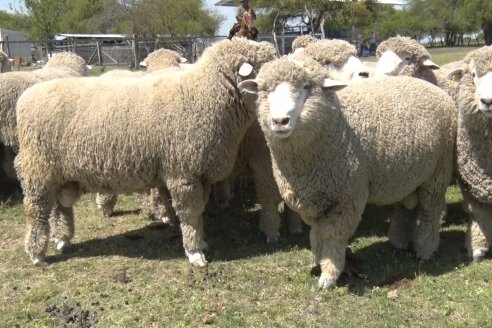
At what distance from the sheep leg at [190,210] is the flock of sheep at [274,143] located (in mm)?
14

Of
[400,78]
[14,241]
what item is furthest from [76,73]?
[400,78]

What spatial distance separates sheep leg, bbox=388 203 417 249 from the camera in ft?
18.8

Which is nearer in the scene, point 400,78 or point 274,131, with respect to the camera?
point 274,131

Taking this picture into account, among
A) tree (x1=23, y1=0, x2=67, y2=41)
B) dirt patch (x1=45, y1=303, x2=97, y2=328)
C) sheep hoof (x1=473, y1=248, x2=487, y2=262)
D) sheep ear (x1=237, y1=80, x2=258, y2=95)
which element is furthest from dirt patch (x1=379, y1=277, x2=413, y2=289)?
tree (x1=23, y1=0, x2=67, y2=41)

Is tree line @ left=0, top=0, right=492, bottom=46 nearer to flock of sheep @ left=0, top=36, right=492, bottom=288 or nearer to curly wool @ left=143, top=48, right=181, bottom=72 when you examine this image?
curly wool @ left=143, top=48, right=181, bottom=72

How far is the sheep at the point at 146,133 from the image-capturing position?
536cm

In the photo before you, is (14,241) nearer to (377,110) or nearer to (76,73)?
(76,73)

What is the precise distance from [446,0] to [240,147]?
1647 inches

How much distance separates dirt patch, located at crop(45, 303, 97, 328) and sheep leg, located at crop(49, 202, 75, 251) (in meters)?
1.51

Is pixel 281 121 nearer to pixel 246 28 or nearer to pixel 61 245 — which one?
pixel 61 245

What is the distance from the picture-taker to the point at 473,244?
5250 millimetres

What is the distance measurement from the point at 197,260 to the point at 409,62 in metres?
3.73

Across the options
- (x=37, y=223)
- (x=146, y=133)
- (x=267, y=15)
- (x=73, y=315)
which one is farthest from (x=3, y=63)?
(x=267, y=15)

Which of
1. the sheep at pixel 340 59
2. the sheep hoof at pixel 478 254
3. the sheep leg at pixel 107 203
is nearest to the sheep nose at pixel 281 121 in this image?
the sheep hoof at pixel 478 254
